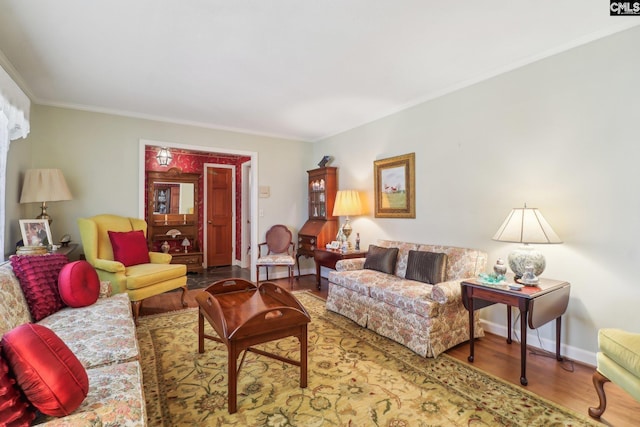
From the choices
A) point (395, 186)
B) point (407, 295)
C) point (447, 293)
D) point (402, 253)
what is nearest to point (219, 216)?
point (395, 186)

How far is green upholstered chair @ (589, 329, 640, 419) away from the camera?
4.96 ft

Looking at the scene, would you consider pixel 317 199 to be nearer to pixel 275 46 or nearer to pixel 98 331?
pixel 275 46

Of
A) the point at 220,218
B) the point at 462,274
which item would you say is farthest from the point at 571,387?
the point at 220,218

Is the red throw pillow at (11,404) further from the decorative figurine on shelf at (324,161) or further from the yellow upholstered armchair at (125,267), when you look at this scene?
the decorative figurine on shelf at (324,161)

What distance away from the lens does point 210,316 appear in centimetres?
216

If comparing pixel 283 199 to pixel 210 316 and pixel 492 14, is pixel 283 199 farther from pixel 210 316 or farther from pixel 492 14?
pixel 492 14

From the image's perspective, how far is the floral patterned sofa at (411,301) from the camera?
2.44 meters

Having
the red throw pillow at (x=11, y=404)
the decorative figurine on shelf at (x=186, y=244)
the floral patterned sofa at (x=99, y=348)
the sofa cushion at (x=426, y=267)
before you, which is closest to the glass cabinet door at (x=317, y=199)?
the sofa cushion at (x=426, y=267)

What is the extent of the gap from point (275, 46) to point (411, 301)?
2.33 metres

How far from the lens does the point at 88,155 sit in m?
3.82

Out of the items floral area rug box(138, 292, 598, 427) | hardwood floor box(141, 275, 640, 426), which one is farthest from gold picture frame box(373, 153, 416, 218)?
floral area rug box(138, 292, 598, 427)

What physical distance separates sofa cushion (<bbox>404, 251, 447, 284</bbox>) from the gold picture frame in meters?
0.70

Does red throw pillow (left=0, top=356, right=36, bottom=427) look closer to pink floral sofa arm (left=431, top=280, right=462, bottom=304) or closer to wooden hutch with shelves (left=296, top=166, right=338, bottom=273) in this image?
pink floral sofa arm (left=431, top=280, right=462, bottom=304)

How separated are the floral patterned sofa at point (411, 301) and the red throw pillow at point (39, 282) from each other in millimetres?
2404
